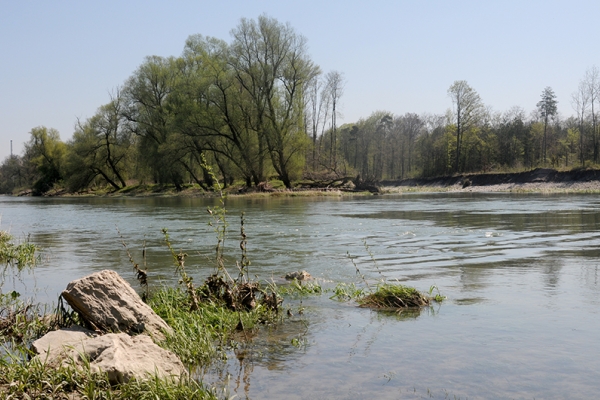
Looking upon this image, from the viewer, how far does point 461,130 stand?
82250mm

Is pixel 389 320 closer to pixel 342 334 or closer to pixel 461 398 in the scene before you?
pixel 342 334

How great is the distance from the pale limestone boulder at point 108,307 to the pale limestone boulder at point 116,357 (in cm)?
53

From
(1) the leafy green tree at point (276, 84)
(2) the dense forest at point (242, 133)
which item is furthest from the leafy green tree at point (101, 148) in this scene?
(1) the leafy green tree at point (276, 84)

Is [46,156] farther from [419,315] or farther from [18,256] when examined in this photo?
[419,315]

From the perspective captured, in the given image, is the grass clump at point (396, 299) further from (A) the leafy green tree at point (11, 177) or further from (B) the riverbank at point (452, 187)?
(A) the leafy green tree at point (11, 177)

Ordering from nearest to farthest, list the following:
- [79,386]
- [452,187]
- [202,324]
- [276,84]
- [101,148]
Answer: [79,386] → [202,324] → [276,84] → [101,148] → [452,187]

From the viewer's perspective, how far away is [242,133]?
5819cm

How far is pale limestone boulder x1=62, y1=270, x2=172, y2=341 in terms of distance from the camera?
→ 6.14 meters

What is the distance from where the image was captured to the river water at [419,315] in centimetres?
541

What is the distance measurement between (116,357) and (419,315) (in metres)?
4.51

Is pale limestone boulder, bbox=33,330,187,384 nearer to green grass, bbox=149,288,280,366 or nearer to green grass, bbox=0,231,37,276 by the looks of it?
green grass, bbox=149,288,280,366

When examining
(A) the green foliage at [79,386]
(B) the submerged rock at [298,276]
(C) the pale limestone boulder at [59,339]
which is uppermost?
(C) the pale limestone boulder at [59,339]

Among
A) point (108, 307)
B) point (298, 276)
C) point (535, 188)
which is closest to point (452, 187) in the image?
point (535, 188)

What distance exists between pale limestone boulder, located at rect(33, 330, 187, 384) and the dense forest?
31276 millimetres
